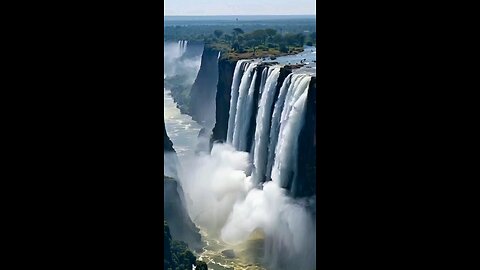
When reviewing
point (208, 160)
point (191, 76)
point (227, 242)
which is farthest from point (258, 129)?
point (191, 76)

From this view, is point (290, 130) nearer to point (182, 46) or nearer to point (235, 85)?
point (235, 85)

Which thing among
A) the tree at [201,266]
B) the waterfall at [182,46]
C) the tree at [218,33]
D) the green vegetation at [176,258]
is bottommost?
the tree at [201,266]

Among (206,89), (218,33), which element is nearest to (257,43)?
(206,89)

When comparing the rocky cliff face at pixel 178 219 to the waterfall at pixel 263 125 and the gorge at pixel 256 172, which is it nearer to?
the gorge at pixel 256 172

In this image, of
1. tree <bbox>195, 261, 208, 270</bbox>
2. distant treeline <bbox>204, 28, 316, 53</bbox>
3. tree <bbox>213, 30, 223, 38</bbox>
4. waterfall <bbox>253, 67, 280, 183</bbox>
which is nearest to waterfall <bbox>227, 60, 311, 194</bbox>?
waterfall <bbox>253, 67, 280, 183</bbox>

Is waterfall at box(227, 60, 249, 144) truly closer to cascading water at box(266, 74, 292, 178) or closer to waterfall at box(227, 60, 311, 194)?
waterfall at box(227, 60, 311, 194)

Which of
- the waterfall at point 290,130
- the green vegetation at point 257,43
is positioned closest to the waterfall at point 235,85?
the green vegetation at point 257,43
